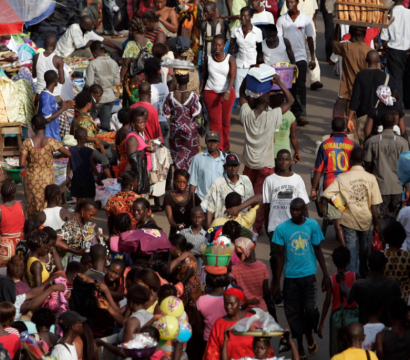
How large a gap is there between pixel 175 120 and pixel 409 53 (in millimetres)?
4646

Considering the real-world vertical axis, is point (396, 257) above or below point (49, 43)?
below

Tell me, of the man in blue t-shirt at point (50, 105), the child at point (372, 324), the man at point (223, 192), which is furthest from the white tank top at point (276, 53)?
the child at point (372, 324)

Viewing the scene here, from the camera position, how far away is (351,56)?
36.2ft

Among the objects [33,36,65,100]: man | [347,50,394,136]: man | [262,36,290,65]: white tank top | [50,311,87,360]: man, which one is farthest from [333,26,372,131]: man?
[50,311,87,360]: man

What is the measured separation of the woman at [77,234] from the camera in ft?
25.4

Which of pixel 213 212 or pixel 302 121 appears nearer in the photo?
pixel 213 212

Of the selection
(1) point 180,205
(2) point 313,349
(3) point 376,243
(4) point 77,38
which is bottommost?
(2) point 313,349

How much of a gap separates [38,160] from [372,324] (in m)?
4.95

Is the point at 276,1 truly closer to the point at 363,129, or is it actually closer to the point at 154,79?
the point at 154,79

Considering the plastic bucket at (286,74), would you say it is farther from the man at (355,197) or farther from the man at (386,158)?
the man at (355,197)

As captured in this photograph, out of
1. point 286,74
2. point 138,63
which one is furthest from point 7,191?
point 286,74

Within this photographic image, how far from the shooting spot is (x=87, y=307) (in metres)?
6.39

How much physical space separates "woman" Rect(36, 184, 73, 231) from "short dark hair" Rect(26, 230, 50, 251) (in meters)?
0.99

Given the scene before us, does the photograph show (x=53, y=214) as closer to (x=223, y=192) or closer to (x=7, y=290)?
(x=223, y=192)
